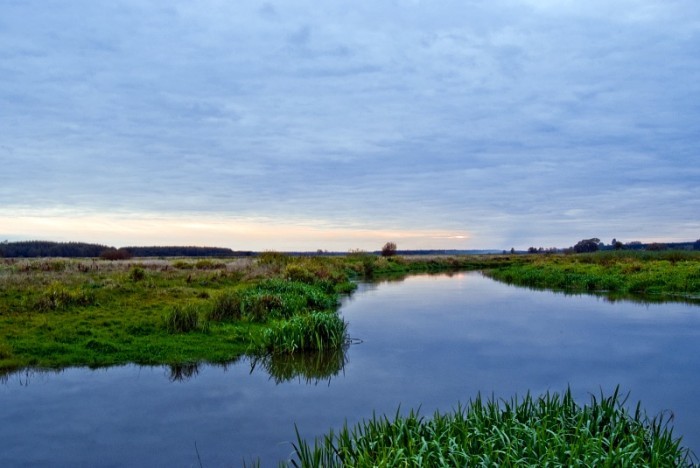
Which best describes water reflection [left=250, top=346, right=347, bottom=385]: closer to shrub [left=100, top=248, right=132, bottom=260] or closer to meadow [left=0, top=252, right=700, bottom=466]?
meadow [left=0, top=252, right=700, bottom=466]

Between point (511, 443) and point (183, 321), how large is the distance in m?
11.9

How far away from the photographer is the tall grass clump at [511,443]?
589 centimetres

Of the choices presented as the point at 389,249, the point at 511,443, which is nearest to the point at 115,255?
the point at 389,249

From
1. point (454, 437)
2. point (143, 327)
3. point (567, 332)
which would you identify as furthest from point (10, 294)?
point (567, 332)

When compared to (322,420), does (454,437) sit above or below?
above

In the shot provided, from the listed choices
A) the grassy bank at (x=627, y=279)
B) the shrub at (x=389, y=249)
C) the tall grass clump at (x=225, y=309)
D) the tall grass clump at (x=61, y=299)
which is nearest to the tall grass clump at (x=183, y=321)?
the tall grass clump at (x=225, y=309)

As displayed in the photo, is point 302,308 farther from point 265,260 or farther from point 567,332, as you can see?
point 265,260

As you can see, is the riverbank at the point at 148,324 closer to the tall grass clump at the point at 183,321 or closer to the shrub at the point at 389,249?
the tall grass clump at the point at 183,321

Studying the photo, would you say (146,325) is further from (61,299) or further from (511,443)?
(511,443)

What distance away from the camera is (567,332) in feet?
59.9

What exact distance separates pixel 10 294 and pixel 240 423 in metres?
15.2

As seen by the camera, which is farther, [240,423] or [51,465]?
[240,423]

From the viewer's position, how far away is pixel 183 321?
15711mm

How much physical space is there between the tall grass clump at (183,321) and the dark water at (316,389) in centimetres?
311
